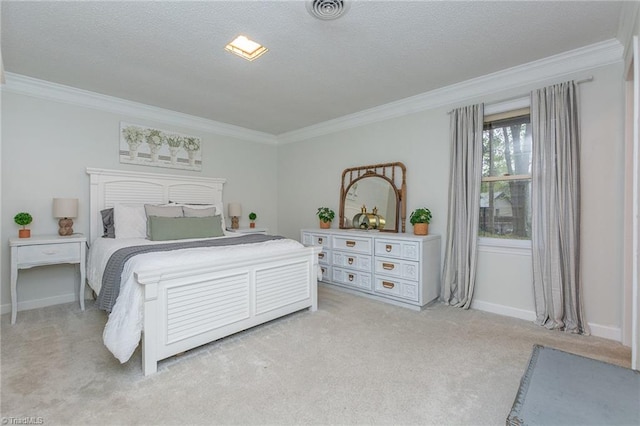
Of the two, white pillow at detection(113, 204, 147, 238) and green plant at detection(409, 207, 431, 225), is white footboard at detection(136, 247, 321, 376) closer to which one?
green plant at detection(409, 207, 431, 225)

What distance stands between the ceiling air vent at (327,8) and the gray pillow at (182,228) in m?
2.51

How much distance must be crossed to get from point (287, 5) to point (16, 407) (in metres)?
2.92

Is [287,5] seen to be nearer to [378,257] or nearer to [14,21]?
[14,21]

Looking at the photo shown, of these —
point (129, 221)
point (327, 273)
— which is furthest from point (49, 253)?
point (327, 273)

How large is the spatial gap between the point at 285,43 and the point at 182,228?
2219 millimetres

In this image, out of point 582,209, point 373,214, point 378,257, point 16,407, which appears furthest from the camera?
point 373,214

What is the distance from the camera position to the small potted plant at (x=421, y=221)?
138 inches

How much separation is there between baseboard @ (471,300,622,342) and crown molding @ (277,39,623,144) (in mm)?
2286

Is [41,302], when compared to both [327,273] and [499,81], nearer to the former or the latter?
[327,273]

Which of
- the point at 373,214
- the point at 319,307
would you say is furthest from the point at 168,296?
the point at 373,214

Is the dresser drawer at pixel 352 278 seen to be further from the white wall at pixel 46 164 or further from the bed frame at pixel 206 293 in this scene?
the white wall at pixel 46 164

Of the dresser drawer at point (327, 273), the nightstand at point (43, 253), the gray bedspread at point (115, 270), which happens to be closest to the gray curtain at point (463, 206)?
the dresser drawer at point (327, 273)

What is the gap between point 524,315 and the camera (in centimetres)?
298

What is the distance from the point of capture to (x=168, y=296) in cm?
211
